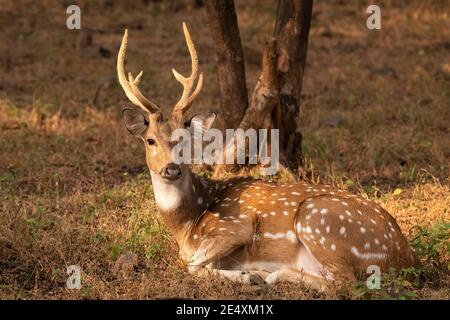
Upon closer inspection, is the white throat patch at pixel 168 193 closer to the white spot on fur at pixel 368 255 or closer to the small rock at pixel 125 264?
the small rock at pixel 125 264

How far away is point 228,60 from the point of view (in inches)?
382

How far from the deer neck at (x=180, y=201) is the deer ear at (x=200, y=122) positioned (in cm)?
39

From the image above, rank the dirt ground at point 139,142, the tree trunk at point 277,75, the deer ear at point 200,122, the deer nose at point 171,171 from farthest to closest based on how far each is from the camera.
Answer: the tree trunk at point 277,75, the deer ear at point 200,122, the dirt ground at point 139,142, the deer nose at point 171,171

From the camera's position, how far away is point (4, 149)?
10.4 m

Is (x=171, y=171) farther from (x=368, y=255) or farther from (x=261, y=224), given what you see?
(x=368, y=255)

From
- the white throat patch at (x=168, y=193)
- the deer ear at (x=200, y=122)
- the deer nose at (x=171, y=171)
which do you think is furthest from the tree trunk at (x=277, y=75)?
the deer nose at (x=171, y=171)

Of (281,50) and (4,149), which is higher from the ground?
(281,50)

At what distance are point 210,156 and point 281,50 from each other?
4.80 feet

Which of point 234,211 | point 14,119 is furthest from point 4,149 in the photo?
point 234,211

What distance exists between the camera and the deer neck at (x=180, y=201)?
6.94 metres

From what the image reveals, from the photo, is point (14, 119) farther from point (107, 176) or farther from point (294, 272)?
point (294, 272)

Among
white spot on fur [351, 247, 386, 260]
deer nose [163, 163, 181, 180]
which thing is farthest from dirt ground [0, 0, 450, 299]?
deer nose [163, 163, 181, 180]

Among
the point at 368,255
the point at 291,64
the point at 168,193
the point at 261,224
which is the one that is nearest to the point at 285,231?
the point at 261,224

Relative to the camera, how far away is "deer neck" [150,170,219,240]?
22.8 ft
